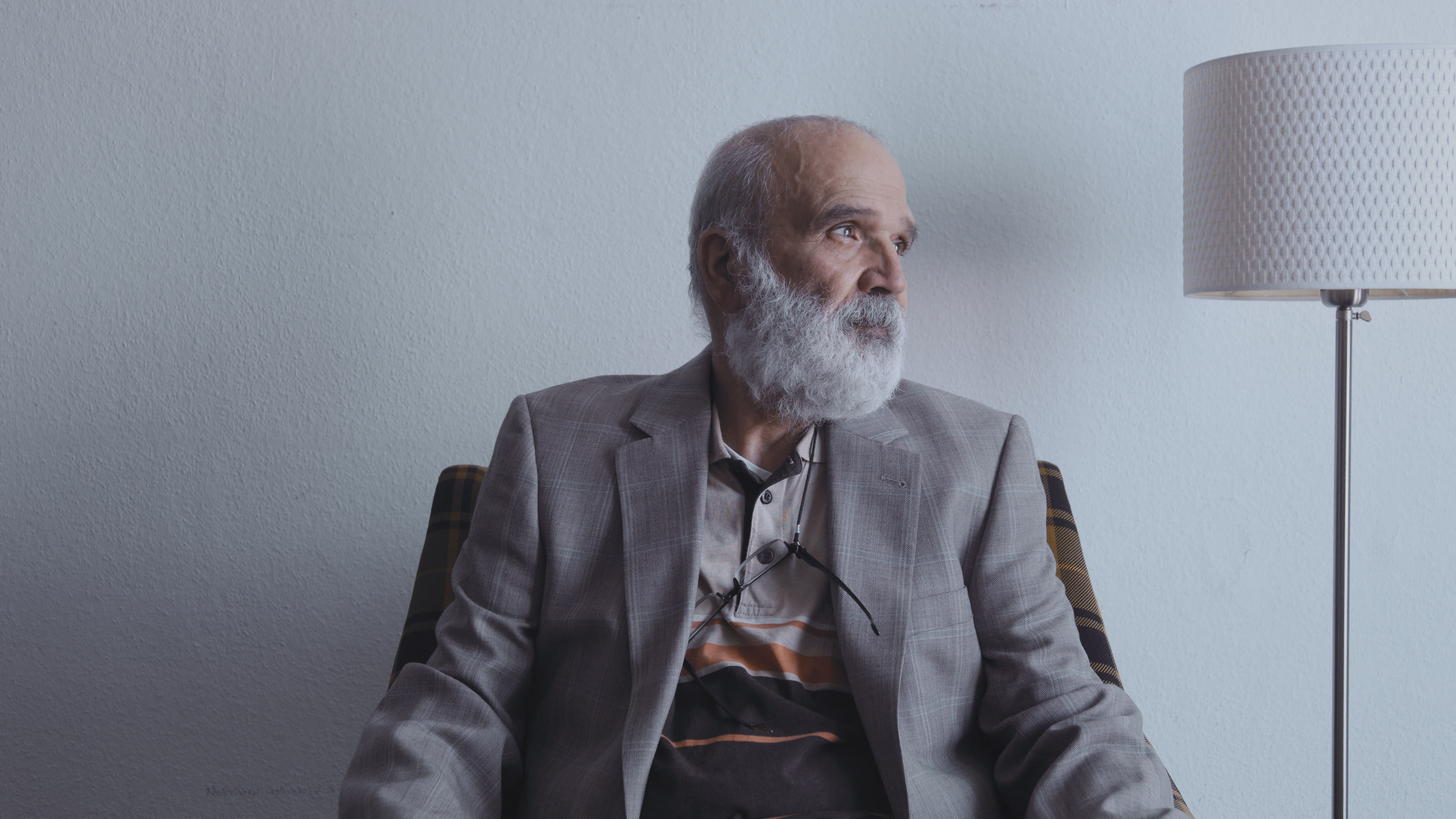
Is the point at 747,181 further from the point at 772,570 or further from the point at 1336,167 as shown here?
the point at 1336,167

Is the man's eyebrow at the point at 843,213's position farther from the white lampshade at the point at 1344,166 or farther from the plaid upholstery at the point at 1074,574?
the white lampshade at the point at 1344,166

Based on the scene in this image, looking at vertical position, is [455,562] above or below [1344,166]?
below

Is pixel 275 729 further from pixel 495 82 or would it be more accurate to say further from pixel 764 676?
pixel 495 82

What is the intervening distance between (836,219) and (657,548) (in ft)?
1.65

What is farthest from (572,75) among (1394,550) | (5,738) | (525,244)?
(1394,550)

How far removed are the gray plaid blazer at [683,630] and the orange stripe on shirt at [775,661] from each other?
→ 6cm

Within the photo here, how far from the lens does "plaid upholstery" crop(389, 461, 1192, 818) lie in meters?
1.48

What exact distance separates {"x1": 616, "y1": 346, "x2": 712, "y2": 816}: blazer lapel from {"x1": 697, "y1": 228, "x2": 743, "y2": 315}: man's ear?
0.14 meters

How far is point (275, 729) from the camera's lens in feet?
6.22

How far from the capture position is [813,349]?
1.39m

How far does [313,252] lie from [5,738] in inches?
41.2

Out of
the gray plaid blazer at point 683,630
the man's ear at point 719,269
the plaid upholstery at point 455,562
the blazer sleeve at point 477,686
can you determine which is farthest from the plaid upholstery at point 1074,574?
the blazer sleeve at point 477,686

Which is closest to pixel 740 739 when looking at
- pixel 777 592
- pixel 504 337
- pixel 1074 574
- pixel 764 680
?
pixel 764 680

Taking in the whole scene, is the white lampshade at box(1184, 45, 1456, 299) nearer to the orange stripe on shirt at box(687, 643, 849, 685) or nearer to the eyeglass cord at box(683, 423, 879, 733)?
the eyeglass cord at box(683, 423, 879, 733)
